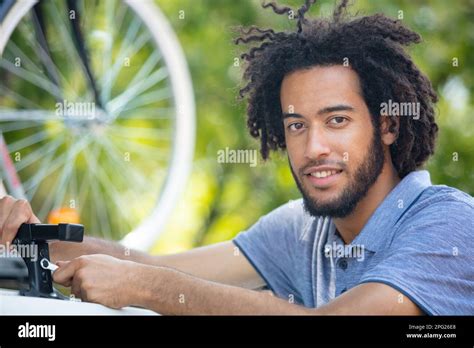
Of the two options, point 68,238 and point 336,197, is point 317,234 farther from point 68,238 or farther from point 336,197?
point 68,238

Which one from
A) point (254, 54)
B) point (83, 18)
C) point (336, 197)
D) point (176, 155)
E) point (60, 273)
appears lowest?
point (60, 273)

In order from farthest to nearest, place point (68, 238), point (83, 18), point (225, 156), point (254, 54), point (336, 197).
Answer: point (225, 156), point (83, 18), point (254, 54), point (336, 197), point (68, 238)

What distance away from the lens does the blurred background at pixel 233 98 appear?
3117 millimetres

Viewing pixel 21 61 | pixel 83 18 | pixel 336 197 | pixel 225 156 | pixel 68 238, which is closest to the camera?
pixel 68 238

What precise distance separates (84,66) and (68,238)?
1212mm

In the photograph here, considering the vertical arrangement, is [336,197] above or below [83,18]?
below

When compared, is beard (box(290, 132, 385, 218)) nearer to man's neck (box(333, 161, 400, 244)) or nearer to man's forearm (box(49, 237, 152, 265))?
man's neck (box(333, 161, 400, 244))

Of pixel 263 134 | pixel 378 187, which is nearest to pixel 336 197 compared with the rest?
pixel 378 187

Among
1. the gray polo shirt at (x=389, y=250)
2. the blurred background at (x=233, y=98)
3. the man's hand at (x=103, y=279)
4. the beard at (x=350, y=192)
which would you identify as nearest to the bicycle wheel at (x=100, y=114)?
the blurred background at (x=233, y=98)

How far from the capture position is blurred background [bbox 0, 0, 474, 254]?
3117mm

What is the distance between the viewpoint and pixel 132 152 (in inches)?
112

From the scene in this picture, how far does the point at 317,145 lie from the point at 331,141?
3cm
